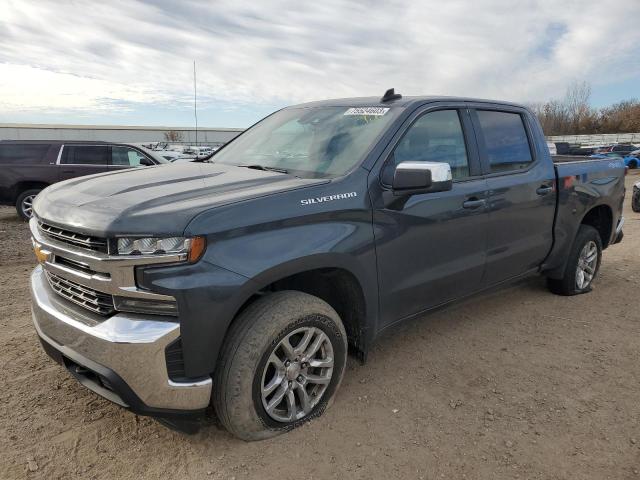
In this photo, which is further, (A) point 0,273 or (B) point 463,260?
(A) point 0,273

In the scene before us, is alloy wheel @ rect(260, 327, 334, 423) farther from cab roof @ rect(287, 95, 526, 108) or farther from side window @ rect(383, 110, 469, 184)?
cab roof @ rect(287, 95, 526, 108)

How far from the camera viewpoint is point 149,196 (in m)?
2.51

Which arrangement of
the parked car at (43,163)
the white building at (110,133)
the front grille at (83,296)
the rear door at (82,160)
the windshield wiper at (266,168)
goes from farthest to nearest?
1. the white building at (110,133)
2. the rear door at (82,160)
3. the parked car at (43,163)
4. the windshield wiper at (266,168)
5. the front grille at (83,296)

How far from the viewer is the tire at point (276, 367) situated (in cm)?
245

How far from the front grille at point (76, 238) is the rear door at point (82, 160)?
8.46 metres

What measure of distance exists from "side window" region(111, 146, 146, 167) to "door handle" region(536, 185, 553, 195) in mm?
8944

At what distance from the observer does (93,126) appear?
60344mm

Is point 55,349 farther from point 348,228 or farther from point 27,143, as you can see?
point 27,143

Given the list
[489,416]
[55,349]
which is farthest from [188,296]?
[489,416]

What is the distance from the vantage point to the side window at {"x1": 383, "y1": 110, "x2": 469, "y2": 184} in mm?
3207

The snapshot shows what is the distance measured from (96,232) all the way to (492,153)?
2.95m

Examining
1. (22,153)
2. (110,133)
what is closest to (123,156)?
(22,153)

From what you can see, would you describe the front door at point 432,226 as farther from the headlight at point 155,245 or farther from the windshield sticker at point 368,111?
the headlight at point 155,245

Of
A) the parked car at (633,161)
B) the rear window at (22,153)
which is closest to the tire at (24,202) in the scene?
the rear window at (22,153)
